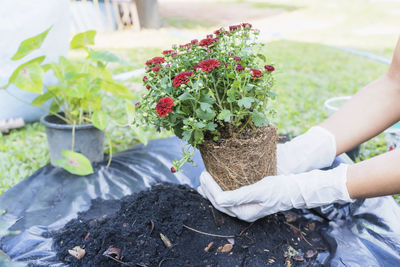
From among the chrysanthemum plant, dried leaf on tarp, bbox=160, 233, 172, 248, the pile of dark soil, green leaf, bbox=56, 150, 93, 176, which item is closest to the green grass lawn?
the chrysanthemum plant

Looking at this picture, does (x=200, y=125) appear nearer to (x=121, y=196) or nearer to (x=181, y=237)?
(x=181, y=237)

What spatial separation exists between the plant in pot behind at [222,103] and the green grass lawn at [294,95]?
0.13 m

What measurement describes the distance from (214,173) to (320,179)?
0.43 meters

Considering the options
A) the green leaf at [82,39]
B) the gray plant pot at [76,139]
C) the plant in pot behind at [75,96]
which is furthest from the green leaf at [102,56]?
the gray plant pot at [76,139]

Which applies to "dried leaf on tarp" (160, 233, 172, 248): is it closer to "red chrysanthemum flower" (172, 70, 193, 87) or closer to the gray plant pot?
"red chrysanthemum flower" (172, 70, 193, 87)

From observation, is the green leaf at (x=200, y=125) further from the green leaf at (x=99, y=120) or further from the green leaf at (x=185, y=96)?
the green leaf at (x=99, y=120)

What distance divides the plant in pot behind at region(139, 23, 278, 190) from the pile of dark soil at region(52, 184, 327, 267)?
→ 0.69 feet

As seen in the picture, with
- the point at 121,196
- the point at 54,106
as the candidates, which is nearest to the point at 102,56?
the point at 54,106

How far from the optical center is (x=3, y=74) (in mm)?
2402

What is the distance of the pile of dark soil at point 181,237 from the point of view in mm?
1311

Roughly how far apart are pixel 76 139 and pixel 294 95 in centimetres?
249

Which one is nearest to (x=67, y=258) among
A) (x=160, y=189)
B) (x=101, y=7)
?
(x=160, y=189)

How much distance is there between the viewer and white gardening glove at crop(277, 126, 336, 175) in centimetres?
163

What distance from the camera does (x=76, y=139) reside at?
207cm
